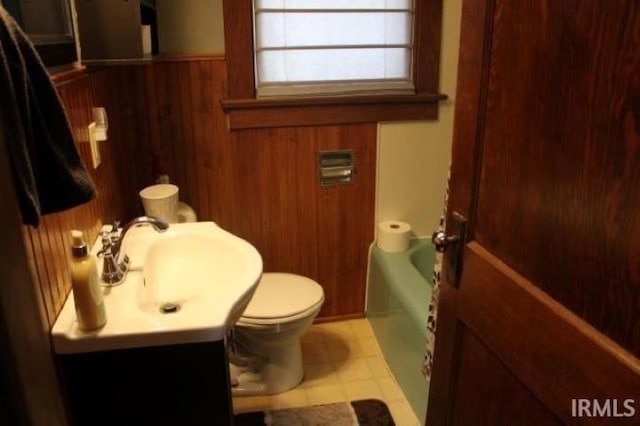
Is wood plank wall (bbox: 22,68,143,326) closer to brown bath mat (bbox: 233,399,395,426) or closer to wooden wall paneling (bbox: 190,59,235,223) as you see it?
wooden wall paneling (bbox: 190,59,235,223)

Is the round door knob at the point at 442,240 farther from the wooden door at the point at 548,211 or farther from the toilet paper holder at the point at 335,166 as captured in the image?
the toilet paper holder at the point at 335,166

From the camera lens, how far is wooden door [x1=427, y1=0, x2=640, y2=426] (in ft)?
2.51

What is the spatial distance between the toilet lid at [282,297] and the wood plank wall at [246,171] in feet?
0.98

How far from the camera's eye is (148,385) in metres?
1.17

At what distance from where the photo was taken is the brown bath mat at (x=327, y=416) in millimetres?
2035

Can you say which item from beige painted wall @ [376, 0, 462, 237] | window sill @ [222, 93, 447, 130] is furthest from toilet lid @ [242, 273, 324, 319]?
window sill @ [222, 93, 447, 130]

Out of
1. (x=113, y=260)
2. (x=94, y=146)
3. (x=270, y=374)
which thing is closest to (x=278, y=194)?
(x=270, y=374)

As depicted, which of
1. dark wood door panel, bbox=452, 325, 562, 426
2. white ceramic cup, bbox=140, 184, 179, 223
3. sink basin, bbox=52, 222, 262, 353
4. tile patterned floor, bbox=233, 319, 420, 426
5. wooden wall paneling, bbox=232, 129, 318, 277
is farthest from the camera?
wooden wall paneling, bbox=232, 129, 318, 277

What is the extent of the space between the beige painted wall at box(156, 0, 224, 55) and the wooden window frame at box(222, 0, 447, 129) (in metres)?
0.07

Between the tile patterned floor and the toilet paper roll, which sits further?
the toilet paper roll

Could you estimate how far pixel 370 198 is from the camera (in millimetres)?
2588

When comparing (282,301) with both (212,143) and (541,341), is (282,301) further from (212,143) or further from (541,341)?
(541,341)

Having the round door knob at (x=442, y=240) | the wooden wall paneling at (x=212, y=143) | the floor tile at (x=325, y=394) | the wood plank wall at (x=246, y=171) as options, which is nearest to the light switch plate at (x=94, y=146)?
the wood plank wall at (x=246, y=171)

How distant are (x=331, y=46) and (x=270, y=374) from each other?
1456 mm
